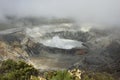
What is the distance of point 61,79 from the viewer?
52.5 metres

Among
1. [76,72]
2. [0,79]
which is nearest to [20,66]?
[0,79]

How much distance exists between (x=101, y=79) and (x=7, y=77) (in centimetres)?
5966

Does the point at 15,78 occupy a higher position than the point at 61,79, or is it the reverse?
the point at 15,78

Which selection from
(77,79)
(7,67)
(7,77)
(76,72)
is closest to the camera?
(77,79)

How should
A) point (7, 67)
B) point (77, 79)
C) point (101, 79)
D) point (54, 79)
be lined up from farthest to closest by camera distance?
1. point (101, 79)
2. point (7, 67)
3. point (77, 79)
4. point (54, 79)

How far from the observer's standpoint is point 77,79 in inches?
2457

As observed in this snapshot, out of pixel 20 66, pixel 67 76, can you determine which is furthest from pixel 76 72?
pixel 20 66

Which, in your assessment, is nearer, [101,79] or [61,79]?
[61,79]

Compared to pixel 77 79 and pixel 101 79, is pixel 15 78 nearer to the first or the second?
pixel 77 79

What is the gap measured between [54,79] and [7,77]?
28.8 metres

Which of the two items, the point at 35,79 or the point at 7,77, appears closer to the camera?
the point at 35,79

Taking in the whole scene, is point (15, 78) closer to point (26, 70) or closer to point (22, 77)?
point (22, 77)

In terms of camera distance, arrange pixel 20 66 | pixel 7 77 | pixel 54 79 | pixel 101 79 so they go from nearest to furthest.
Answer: pixel 54 79, pixel 7 77, pixel 20 66, pixel 101 79

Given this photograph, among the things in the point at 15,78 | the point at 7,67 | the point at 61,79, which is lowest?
the point at 61,79
